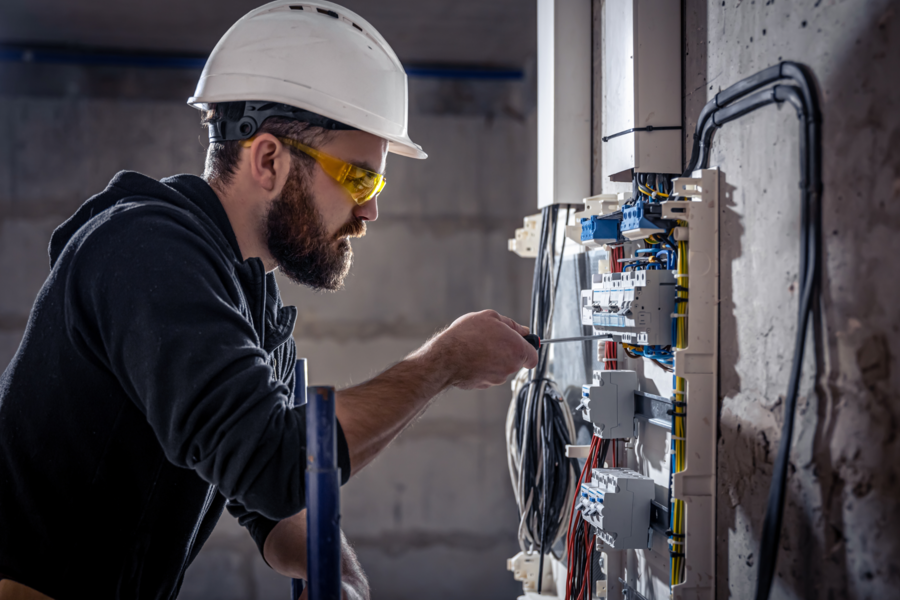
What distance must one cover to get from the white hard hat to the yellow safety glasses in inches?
2.3

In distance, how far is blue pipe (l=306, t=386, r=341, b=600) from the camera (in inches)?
28.9

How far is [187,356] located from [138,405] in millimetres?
189

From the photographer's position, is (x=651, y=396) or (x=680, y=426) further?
(x=651, y=396)

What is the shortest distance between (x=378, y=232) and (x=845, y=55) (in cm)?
240

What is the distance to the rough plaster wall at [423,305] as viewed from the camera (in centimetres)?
294

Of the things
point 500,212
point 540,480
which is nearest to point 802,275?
point 540,480

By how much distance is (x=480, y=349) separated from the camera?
102cm

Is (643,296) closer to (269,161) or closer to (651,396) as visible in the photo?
(651,396)

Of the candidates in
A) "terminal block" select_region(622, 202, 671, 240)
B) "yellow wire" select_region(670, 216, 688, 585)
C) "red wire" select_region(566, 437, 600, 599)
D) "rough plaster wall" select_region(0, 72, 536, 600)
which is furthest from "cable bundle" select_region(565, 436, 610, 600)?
"rough plaster wall" select_region(0, 72, 536, 600)

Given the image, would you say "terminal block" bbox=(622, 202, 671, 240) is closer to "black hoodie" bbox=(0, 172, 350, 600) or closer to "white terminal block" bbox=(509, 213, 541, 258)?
"black hoodie" bbox=(0, 172, 350, 600)

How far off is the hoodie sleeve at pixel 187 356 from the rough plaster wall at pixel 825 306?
724 millimetres

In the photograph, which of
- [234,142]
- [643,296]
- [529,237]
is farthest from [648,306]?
[529,237]

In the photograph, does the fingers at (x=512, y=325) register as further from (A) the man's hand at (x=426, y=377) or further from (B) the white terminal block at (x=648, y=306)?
(B) the white terminal block at (x=648, y=306)

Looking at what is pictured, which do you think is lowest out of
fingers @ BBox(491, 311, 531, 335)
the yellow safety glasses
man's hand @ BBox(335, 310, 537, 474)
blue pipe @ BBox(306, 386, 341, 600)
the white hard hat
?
blue pipe @ BBox(306, 386, 341, 600)
